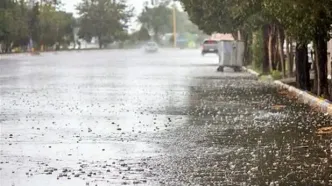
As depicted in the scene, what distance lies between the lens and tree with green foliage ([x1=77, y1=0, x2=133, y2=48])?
119m

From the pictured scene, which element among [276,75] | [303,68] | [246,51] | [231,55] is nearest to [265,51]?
Result: [231,55]

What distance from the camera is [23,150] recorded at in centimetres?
1149

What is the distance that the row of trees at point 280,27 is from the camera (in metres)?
17.9

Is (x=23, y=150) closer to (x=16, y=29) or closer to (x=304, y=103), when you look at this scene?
(x=304, y=103)

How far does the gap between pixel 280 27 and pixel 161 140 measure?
16268mm

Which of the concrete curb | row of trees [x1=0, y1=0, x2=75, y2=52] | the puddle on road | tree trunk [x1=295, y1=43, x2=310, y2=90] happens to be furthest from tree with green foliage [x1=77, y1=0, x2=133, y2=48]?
the puddle on road

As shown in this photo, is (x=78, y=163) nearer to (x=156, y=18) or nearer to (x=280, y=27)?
(x=280, y=27)

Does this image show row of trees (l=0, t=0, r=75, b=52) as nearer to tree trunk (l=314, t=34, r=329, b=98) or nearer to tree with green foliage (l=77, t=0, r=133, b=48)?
tree with green foliage (l=77, t=0, r=133, b=48)

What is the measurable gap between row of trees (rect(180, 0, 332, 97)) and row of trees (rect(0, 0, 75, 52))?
128 feet

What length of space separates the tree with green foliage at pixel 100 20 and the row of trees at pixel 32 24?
11389 mm

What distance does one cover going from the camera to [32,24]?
297 ft

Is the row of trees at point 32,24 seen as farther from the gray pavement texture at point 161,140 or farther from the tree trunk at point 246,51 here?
the gray pavement texture at point 161,140

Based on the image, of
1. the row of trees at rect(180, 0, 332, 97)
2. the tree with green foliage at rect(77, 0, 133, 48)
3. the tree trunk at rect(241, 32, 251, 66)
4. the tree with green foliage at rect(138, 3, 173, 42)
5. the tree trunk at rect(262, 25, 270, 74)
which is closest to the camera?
the row of trees at rect(180, 0, 332, 97)

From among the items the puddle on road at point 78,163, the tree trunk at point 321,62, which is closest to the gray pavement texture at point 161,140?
the puddle on road at point 78,163
